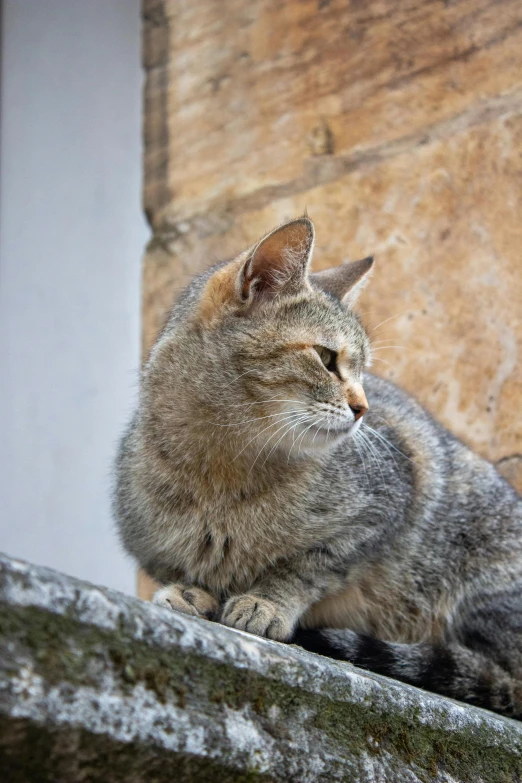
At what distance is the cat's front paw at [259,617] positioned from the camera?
2.12 metres

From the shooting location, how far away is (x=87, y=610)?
1.15 m

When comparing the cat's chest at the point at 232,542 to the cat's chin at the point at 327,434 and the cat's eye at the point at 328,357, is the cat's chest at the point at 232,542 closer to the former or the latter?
the cat's chin at the point at 327,434

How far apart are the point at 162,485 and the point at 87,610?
124 cm

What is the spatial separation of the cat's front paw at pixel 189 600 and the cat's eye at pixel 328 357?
66 centimetres

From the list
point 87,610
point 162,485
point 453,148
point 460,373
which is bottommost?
point 460,373

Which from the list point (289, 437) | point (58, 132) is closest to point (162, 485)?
point (289, 437)

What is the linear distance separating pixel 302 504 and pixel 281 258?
2.11 feet

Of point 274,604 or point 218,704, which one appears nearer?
point 218,704

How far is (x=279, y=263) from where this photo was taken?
8.20 feet

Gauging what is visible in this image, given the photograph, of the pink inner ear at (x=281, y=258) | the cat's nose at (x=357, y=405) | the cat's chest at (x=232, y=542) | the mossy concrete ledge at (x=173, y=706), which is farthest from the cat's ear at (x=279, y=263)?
the mossy concrete ledge at (x=173, y=706)

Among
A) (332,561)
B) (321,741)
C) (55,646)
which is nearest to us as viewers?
(55,646)

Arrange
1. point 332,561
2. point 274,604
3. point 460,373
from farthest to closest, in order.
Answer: point 460,373
point 332,561
point 274,604

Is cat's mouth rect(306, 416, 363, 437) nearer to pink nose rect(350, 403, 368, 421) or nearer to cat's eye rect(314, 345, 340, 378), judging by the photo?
pink nose rect(350, 403, 368, 421)

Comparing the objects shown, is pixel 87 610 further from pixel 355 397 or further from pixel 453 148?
pixel 453 148
